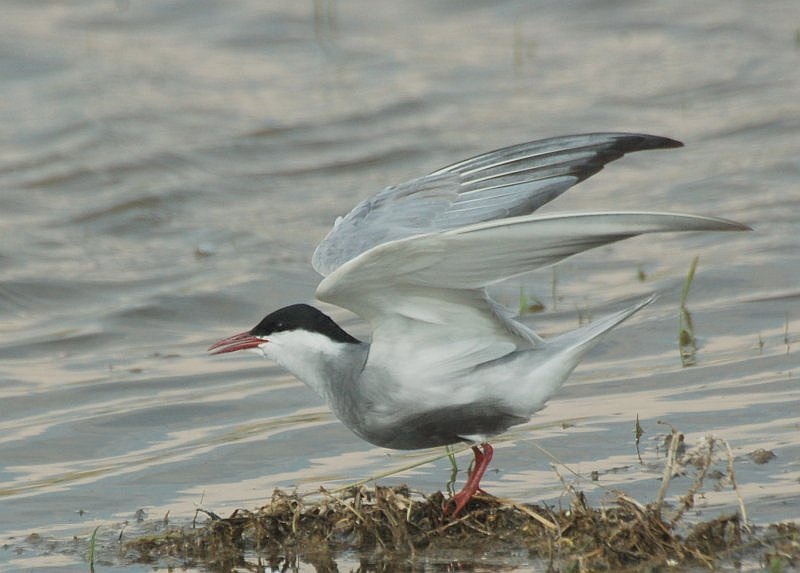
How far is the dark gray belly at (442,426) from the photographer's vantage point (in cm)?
540

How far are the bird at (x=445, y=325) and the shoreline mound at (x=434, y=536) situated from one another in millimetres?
157

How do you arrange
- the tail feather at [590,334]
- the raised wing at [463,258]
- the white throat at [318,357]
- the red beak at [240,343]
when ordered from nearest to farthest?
the raised wing at [463,258] → the tail feather at [590,334] → the white throat at [318,357] → the red beak at [240,343]

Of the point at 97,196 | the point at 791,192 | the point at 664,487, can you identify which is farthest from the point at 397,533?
Result: the point at 97,196

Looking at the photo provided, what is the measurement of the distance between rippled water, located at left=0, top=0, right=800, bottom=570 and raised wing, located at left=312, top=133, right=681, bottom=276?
116 centimetres

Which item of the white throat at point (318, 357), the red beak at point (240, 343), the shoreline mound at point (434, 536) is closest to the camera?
the shoreline mound at point (434, 536)

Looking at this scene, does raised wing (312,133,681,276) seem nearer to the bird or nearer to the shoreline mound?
the bird

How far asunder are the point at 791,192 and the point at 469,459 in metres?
6.03

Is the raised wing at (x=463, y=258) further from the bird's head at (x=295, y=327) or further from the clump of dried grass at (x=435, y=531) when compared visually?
the clump of dried grass at (x=435, y=531)

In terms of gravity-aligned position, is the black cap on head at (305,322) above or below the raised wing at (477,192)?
below

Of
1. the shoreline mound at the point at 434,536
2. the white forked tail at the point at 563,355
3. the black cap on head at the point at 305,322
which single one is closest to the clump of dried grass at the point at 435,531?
the shoreline mound at the point at 434,536

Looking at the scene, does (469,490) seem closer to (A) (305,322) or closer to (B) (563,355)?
(B) (563,355)

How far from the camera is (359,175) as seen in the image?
13727 mm

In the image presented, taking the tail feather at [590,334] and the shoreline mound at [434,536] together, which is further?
the tail feather at [590,334]

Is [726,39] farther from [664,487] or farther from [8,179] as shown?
[664,487]
